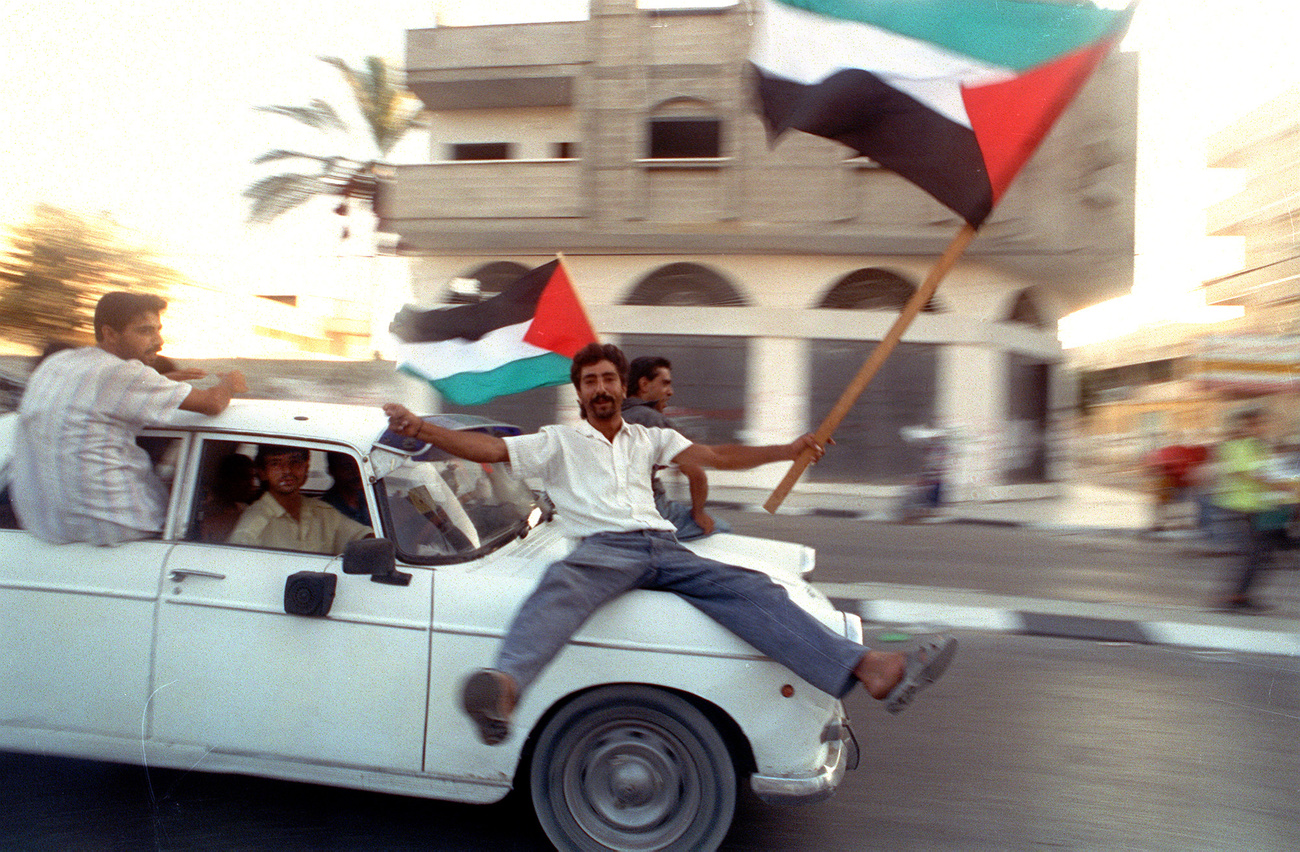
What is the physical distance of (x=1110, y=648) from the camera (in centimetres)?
611

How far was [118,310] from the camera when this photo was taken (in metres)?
3.35

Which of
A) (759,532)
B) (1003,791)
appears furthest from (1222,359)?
(1003,791)

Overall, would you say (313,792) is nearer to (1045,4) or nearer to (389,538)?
(389,538)

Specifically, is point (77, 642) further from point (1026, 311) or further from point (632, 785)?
point (1026, 311)

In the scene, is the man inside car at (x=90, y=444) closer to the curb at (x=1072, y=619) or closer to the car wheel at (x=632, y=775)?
the car wheel at (x=632, y=775)

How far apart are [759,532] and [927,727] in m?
6.78

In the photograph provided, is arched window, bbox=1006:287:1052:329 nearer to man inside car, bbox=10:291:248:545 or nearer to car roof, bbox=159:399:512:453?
car roof, bbox=159:399:512:453

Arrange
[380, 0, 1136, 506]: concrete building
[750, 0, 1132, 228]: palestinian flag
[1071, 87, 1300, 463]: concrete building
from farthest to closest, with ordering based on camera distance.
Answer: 1. [380, 0, 1136, 506]: concrete building
2. [1071, 87, 1300, 463]: concrete building
3. [750, 0, 1132, 228]: palestinian flag

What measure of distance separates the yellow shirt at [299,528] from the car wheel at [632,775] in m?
0.98

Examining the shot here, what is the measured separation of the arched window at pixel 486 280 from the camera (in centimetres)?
1523

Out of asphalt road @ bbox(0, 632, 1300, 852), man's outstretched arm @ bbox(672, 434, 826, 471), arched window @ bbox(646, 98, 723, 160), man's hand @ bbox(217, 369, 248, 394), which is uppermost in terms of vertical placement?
arched window @ bbox(646, 98, 723, 160)

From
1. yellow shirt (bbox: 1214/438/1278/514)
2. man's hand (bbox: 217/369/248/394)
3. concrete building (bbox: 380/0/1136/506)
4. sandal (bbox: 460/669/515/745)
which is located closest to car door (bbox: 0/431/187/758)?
man's hand (bbox: 217/369/248/394)

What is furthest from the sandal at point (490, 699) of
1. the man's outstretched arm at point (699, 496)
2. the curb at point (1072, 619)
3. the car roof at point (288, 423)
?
the curb at point (1072, 619)

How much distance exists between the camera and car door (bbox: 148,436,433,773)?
118 inches
